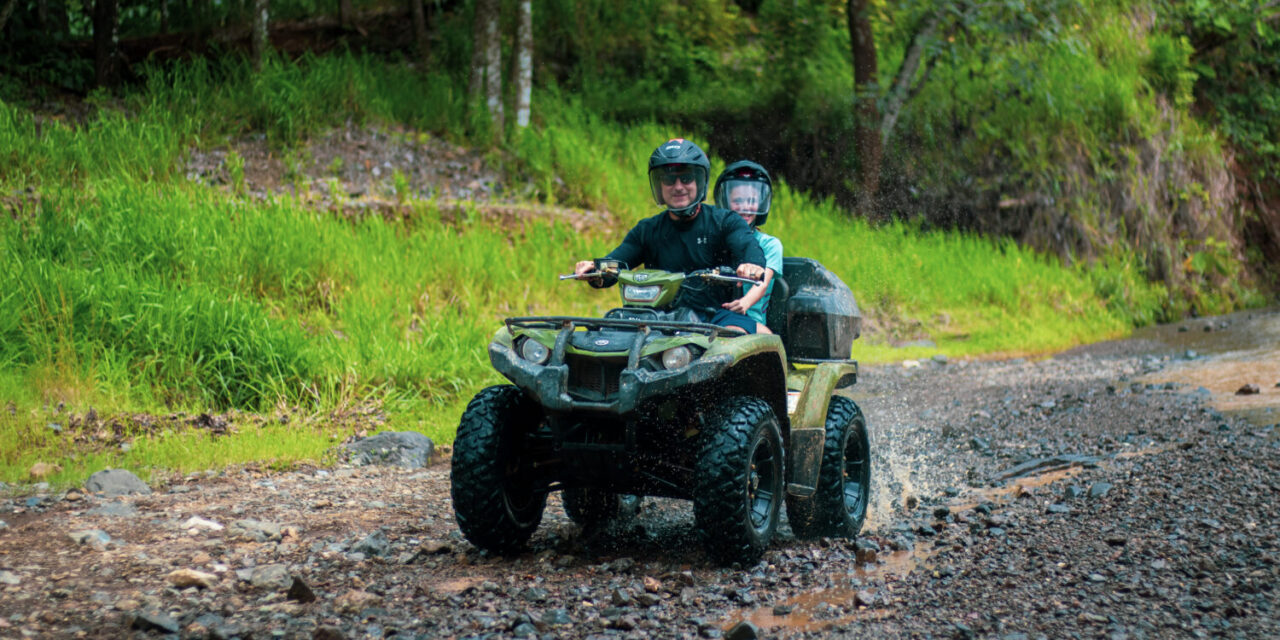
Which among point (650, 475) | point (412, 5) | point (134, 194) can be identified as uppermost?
point (412, 5)

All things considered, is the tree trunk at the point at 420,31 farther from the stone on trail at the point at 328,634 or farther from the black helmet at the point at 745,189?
the stone on trail at the point at 328,634

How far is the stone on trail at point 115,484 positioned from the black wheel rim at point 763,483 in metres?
3.31

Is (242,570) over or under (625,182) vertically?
A: under

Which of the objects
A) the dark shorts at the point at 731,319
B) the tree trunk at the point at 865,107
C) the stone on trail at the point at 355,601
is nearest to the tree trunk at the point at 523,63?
the tree trunk at the point at 865,107

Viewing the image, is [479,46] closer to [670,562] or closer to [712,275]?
[712,275]

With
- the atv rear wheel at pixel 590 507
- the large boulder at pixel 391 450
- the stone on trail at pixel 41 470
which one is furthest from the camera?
the large boulder at pixel 391 450

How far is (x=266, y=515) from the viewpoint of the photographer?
5.52 meters

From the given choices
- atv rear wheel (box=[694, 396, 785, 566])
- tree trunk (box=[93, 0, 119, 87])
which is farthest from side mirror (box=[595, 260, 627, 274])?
tree trunk (box=[93, 0, 119, 87])

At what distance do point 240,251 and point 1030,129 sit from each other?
434 inches

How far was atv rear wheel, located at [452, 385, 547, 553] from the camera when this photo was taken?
4.47 meters

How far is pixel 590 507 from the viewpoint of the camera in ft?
18.0

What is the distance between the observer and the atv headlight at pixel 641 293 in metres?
4.77

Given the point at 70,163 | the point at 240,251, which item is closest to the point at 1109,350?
the point at 240,251

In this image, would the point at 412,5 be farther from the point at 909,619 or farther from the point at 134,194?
the point at 909,619
